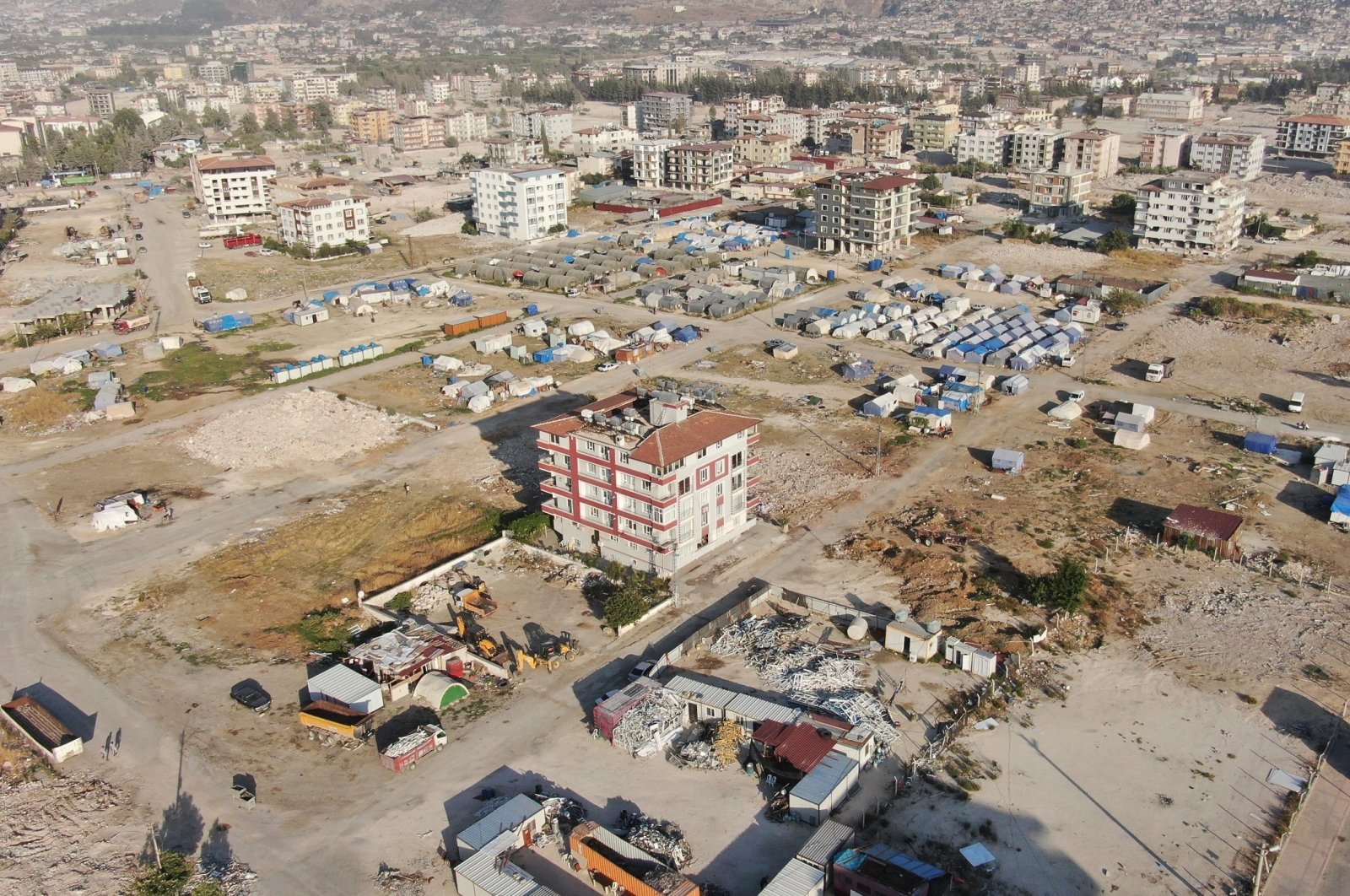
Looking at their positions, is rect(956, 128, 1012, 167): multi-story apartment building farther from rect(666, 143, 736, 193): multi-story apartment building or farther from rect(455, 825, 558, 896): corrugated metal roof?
rect(455, 825, 558, 896): corrugated metal roof

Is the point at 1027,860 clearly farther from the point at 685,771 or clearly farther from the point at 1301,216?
the point at 1301,216

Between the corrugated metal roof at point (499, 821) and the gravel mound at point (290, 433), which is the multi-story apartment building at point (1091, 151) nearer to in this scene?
the gravel mound at point (290, 433)

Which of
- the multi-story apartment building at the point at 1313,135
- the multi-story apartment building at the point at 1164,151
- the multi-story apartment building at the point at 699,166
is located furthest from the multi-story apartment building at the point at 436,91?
the multi-story apartment building at the point at 1313,135

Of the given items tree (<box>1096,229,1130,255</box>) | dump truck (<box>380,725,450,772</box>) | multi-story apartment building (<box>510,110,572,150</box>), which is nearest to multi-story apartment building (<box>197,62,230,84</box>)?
multi-story apartment building (<box>510,110,572,150</box>)

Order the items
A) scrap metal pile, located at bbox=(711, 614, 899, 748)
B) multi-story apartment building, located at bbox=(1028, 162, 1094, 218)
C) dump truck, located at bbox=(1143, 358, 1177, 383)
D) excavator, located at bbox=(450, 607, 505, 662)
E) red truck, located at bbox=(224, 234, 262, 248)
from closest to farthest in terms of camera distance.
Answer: scrap metal pile, located at bbox=(711, 614, 899, 748) < excavator, located at bbox=(450, 607, 505, 662) < dump truck, located at bbox=(1143, 358, 1177, 383) < red truck, located at bbox=(224, 234, 262, 248) < multi-story apartment building, located at bbox=(1028, 162, 1094, 218)

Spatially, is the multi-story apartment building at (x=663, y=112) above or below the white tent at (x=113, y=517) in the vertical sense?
above

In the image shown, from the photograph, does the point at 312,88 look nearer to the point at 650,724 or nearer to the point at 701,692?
the point at 701,692
